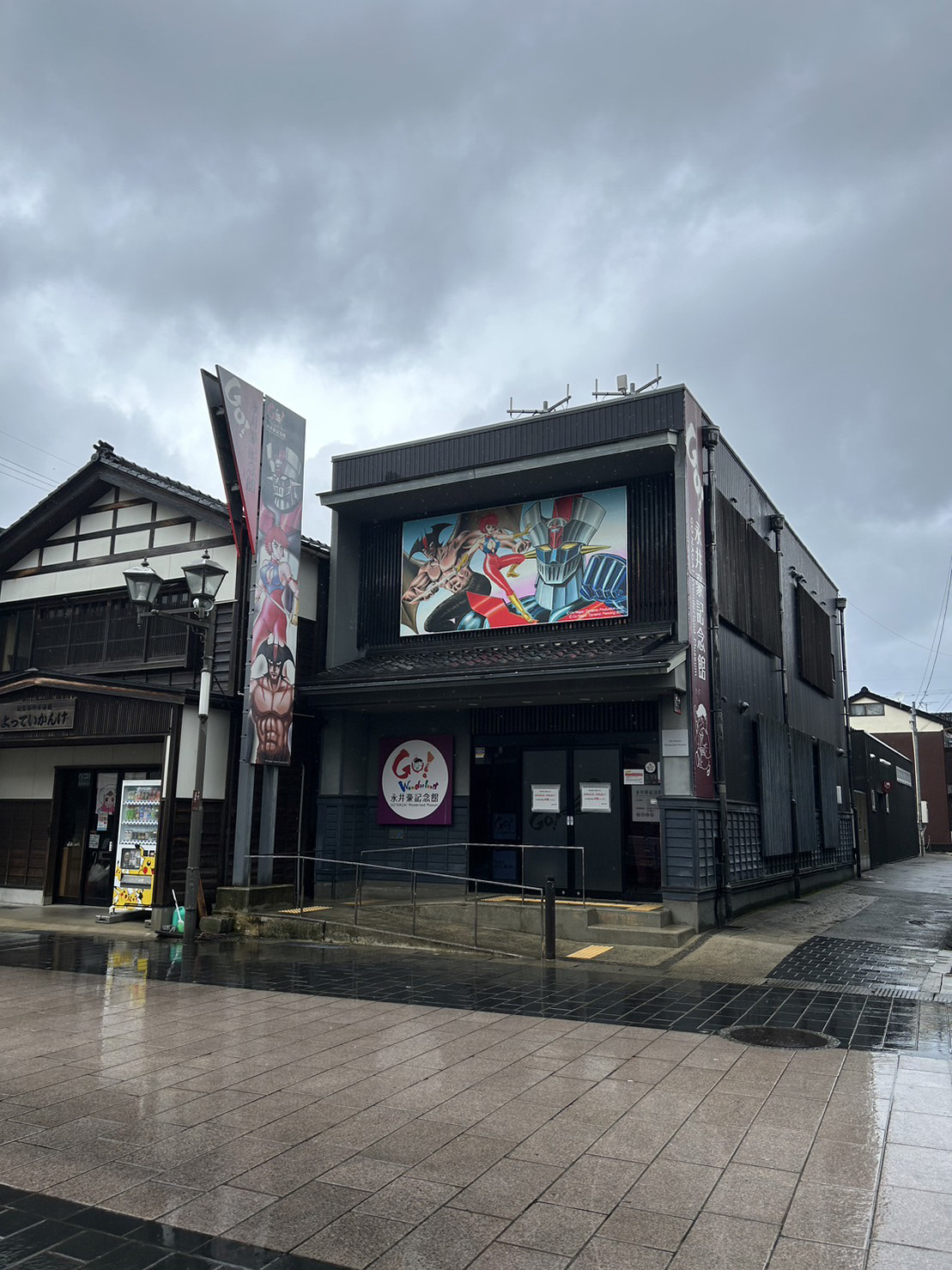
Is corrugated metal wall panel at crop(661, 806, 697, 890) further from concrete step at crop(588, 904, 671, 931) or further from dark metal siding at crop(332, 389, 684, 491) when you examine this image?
dark metal siding at crop(332, 389, 684, 491)

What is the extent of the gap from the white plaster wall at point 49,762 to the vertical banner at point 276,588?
307 cm

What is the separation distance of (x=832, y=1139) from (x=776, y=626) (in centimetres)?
1576

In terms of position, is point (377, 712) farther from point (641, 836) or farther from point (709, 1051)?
point (709, 1051)

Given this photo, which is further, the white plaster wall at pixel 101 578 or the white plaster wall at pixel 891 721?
the white plaster wall at pixel 891 721

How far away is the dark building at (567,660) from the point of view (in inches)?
573

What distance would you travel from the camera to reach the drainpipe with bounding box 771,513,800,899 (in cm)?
1914

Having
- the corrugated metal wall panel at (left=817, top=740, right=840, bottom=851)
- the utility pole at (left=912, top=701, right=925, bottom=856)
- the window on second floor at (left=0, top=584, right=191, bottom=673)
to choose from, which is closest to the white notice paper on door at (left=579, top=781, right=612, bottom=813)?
the window on second floor at (left=0, top=584, right=191, bottom=673)

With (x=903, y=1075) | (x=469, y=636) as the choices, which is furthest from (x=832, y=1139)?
(x=469, y=636)

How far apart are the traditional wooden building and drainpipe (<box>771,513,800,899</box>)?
974cm

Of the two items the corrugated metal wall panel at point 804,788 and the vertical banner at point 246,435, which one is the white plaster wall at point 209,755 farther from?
the corrugated metal wall panel at point 804,788

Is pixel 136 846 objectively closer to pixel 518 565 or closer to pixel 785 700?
pixel 518 565

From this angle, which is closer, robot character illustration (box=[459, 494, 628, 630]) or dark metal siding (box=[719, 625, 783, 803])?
robot character illustration (box=[459, 494, 628, 630])

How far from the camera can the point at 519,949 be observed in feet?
39.7

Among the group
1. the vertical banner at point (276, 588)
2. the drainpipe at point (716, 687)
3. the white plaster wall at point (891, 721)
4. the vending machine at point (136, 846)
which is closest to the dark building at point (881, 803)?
the white plaster wall at point (891, 721)
